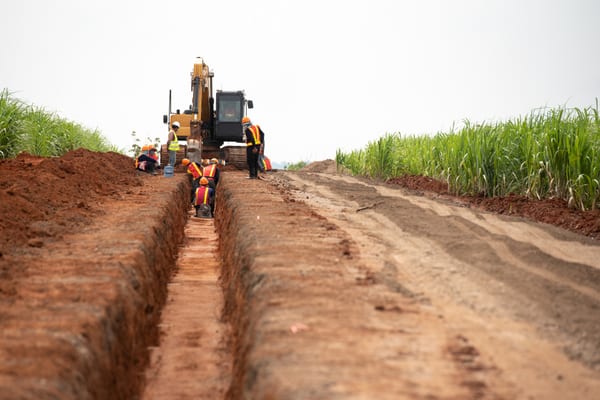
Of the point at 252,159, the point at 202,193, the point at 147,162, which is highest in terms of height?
the point at 252,159

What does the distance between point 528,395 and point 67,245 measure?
5808 mm

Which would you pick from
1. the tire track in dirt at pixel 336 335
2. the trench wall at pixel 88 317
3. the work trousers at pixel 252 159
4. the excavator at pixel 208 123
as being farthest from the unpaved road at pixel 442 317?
the excavator at pixel 208 123

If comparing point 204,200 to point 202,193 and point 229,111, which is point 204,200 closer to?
point 202,193

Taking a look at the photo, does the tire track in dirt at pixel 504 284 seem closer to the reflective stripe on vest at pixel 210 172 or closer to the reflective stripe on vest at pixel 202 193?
the reflective stripe on vest at pixel 202 193

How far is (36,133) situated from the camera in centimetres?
2020

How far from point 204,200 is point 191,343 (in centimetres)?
925

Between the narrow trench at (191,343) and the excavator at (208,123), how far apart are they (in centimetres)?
1320

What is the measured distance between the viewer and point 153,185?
54.6ft

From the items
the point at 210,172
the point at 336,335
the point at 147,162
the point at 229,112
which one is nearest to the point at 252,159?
the point at 210,172

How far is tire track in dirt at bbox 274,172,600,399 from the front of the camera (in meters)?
4.20

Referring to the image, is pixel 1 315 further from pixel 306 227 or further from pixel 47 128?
pixel 47 128

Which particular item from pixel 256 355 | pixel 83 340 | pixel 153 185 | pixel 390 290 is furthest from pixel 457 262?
pixel 153 185

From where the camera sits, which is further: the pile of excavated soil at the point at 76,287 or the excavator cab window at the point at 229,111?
the excavator cab window at the point at 229,111

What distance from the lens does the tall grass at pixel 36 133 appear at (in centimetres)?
1686
